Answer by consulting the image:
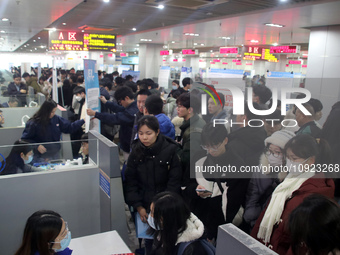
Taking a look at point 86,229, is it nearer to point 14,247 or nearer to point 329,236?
point 14,247

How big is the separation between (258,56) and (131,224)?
15.6m

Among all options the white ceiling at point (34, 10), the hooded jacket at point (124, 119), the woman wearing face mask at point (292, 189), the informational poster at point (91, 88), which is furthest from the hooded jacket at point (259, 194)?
the white ceiling at point (34, 10)

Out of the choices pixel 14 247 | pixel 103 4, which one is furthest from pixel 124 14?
pixel 14 247

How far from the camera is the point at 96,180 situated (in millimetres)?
3373

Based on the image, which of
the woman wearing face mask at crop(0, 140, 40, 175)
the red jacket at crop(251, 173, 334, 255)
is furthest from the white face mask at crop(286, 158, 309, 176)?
the woman wearing face mask at crop(0, 140, 40, 175)

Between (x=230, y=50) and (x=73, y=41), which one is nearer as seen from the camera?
(x=73, y=41)

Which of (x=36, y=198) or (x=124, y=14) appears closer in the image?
(x=36, y=198)

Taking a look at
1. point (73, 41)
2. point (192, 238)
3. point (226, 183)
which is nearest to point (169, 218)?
point (192, 238)

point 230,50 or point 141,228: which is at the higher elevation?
point 230,50

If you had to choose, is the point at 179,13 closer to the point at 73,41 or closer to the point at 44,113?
the point at 73,41

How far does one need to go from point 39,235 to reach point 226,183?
1400mm

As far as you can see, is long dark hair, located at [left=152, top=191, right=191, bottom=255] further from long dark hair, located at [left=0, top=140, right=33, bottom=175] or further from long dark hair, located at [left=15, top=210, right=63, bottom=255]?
long dark hair, located at [left=0, top=140, right=33, bottom=175]

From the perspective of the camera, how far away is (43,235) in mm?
1891

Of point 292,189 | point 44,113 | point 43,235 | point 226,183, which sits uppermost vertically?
point 44,113
